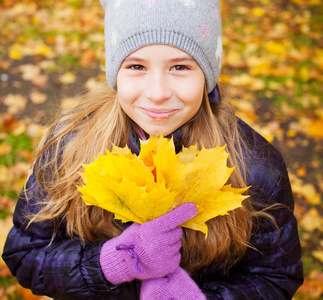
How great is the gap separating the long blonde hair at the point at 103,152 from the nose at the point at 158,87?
0.34 meters

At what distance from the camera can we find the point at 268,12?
15.5 feet

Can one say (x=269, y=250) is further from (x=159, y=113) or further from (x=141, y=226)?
(x=159, y=113)

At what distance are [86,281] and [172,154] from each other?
786 mm

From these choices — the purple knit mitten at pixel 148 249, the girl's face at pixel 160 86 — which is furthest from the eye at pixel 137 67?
the purple knit mitten at pixel 148 249

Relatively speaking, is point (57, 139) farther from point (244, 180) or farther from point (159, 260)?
point (244, 180)

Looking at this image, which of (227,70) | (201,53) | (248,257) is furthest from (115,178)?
(227,70)

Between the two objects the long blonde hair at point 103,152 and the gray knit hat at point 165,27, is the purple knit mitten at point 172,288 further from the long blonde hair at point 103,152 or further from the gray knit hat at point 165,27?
the gray knit hat at point 165,27

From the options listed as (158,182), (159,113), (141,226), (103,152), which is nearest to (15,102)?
(103,152)

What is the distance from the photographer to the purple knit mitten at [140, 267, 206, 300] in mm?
1438

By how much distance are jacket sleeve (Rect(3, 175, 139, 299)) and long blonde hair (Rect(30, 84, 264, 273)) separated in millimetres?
62

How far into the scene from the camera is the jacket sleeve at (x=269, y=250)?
5.19 ft

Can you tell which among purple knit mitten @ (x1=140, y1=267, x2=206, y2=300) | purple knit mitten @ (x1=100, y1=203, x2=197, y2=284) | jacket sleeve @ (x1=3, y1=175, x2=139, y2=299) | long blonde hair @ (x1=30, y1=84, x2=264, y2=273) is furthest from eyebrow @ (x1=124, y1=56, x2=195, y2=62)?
purple knit mitten @ (x1=140, y1=267, x2=206, y2=300)

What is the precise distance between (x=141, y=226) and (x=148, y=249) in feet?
0.30

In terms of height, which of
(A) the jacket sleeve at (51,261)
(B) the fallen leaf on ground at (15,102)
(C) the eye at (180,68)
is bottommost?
(A) the jacket sleeve at (51,261)
